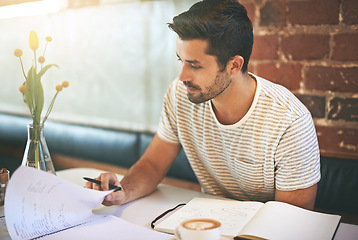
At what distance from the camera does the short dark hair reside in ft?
4.08

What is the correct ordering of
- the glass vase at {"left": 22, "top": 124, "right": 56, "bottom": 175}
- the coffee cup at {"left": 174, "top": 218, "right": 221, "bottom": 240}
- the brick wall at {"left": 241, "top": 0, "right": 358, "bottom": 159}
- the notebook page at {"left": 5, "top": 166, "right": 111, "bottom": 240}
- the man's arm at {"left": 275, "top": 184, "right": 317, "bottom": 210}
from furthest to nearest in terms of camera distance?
the brick wall at {"left": 241, "top": 0, "right": 358, "bottom": 159}
the man's arm at {"left": 275, "top": 184, "right": 317, "bottom": 210}
the glass vase at {"left": 22, "top": 124, "right": 56, "bottom": 175}
the notebook page at {"left": 5, "top": 166, "right": 111, "bottom": 240}
the coffee cup at {"left": 174, "top": 218, "right": 221, "bottom": 240}

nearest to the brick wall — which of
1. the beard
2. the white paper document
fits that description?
the beard

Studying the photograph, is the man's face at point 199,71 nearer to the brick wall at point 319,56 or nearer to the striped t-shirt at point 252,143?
the striped t-shirt at point 252,143

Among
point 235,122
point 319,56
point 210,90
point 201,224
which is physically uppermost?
point 319,56

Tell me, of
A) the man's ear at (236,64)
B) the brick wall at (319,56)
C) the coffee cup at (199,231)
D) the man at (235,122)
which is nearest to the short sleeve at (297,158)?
the man at (235,122)

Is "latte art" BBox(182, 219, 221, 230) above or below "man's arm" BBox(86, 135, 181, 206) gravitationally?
above

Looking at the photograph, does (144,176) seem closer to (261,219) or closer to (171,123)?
(171,123)

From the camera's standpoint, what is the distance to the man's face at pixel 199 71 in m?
1.26

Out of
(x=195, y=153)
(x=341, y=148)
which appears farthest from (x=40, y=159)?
(x=341, y=148)

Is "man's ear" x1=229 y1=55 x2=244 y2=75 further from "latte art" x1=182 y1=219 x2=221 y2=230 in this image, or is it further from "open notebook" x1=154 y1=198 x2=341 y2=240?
"latte art" x1=182 y1=219 x2=221 y2=230

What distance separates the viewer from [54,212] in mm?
973

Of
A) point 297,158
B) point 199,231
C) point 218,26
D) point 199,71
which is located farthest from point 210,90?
point 199,231

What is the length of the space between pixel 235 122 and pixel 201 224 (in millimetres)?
565

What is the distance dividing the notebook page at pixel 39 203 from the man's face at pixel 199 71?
464 millimetres
